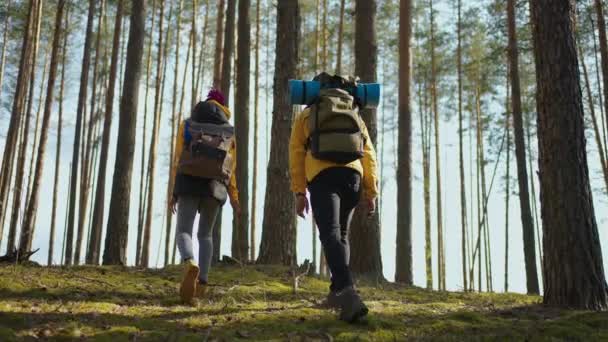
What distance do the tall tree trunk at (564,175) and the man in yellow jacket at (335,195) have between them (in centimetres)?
184

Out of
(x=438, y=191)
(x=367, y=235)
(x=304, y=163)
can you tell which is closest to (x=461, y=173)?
(x=438, y=191)

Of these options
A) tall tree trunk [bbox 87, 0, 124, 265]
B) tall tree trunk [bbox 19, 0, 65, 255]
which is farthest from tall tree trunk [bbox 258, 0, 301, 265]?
tall tree trunk [bbox 87, 0, 124, 265]

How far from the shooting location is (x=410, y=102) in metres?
10.1

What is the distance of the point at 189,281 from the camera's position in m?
4.00

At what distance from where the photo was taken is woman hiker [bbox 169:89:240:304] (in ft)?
13.3

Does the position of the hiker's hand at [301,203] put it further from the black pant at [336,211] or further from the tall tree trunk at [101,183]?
the tall tree trunk at [101,183]

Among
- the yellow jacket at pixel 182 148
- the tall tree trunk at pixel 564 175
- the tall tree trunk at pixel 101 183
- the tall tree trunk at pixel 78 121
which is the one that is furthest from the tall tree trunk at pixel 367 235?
the tall tree trunk at pixel 78 121

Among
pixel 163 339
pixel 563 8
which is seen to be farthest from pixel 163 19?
pixel 163 339

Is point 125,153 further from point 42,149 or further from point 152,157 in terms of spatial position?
point 152,157

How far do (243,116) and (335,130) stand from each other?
618 centimetres

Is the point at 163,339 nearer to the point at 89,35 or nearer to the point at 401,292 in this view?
the point at 401,292

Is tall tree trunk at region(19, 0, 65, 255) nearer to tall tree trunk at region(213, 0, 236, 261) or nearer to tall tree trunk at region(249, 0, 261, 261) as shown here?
tall tree trunk at region(213, 0, 236, 261)

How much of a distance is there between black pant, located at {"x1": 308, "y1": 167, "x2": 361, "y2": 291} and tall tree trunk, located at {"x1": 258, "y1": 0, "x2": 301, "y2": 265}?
311cm

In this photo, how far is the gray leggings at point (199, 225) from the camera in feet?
13.4
